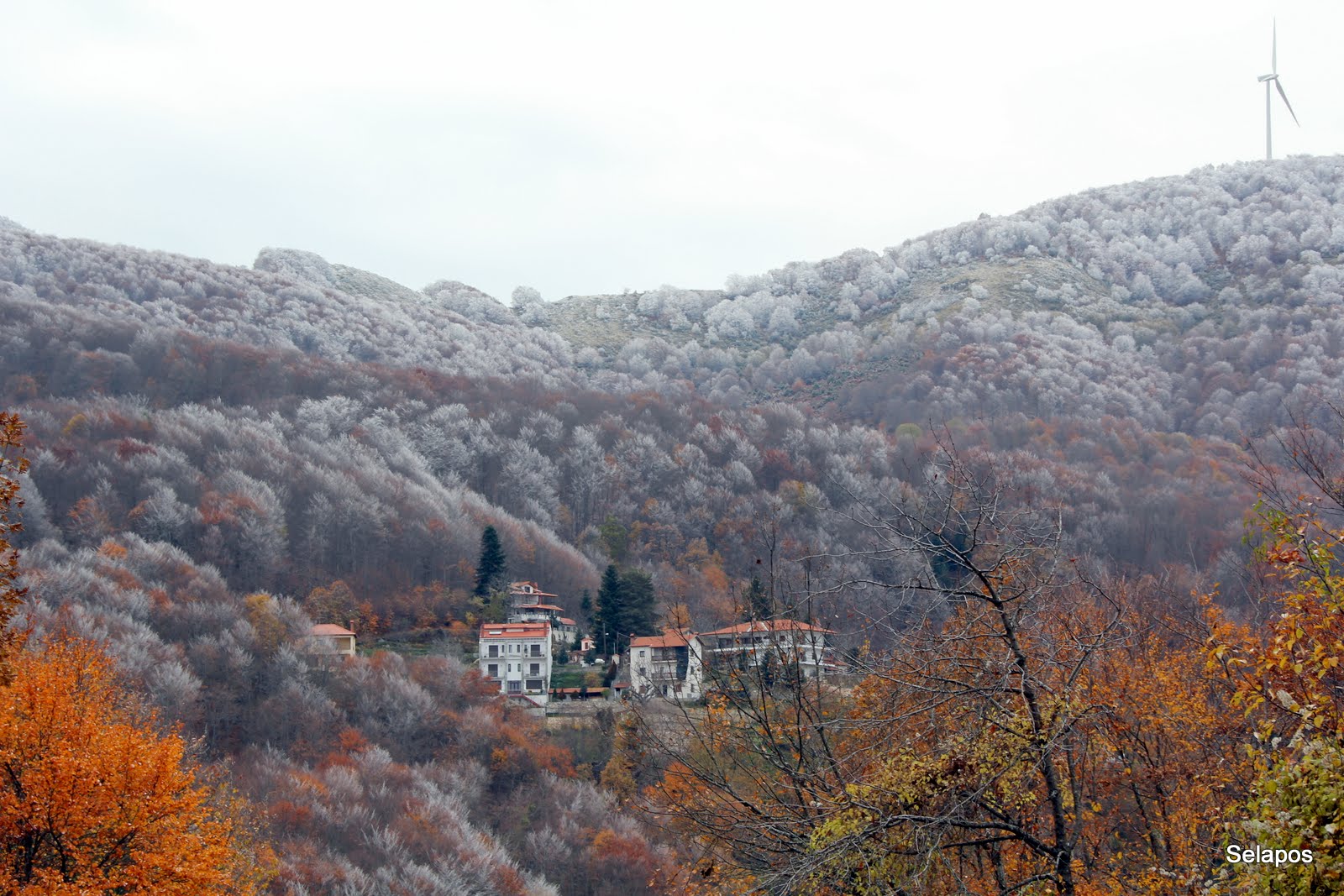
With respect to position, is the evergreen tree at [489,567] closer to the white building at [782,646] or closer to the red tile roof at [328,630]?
the red tile roof at [328,630]

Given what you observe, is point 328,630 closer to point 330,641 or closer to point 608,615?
point 330,641

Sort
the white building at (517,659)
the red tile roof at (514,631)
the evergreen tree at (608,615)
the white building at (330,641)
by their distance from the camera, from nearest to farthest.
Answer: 1. the white building at (330,641)
2. the white building at (517,659)
3. the red tile roof at (514,631)
4. the evergreen tree at (608,615)

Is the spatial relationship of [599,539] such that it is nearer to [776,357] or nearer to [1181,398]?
[1181,398]

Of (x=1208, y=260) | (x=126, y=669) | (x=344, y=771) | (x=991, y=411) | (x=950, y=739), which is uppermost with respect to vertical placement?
(x=1208, y=260)

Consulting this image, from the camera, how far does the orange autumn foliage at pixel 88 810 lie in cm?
1830

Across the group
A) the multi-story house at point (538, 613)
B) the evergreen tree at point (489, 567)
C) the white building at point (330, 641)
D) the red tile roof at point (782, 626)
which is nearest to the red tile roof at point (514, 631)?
the multi-story house at point (538, 613)

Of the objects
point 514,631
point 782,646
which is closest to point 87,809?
point 782,646

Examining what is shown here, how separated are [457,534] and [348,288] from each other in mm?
109541

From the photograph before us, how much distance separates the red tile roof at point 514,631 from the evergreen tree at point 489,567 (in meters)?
5.43

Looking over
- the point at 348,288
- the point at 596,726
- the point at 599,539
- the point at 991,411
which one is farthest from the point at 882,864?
the point at 348,288

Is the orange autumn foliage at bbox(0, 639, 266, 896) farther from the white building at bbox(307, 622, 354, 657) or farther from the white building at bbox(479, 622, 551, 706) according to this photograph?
the white building at bbox(479, 622, 551, 706)

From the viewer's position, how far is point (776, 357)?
13275 centimetres

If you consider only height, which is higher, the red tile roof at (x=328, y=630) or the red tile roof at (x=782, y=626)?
the red tile roof at (x=782, y=626)

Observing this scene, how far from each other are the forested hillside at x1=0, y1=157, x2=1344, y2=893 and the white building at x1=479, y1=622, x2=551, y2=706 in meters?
2.96
